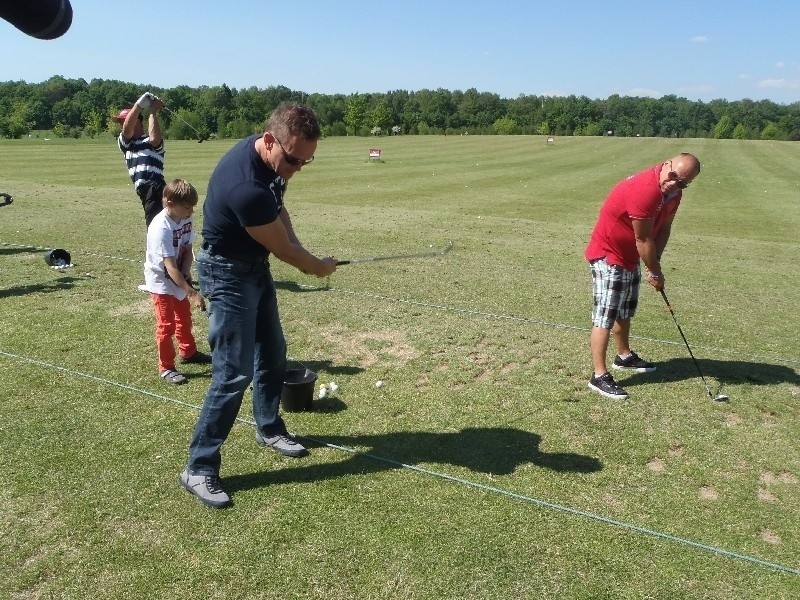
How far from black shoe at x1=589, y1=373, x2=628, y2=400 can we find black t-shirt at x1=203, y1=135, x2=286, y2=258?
342 cm

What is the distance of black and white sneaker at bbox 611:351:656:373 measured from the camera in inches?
250

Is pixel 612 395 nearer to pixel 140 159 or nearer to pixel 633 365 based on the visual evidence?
pixel 633 365

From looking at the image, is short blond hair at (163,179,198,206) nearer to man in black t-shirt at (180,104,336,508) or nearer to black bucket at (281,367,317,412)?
man in black t-shirt at (180,104,336,508)

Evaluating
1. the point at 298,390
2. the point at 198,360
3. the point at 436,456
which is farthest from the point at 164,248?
the point at 436,456

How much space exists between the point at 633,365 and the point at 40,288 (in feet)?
25.1

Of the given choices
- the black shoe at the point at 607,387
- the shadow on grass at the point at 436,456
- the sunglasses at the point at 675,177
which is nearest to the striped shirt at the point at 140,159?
the shadow on grass at the point at 436,456

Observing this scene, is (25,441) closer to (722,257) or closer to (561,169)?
(722,257)

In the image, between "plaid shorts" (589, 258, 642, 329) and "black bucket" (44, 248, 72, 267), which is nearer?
"plaid shorts" (589, 258, 642, 329)

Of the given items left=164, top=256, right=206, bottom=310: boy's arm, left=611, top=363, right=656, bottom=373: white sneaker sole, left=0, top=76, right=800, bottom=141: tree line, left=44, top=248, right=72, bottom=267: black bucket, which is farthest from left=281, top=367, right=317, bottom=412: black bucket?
left=0, top=76, right=800, bottom=141: tree line

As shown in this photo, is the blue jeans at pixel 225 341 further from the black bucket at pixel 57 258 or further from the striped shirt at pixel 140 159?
the black bucket at pixel 57 258

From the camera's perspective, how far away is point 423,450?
4.70 metres

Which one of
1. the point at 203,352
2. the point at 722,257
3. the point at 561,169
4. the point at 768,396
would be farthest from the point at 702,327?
the point at 561,169

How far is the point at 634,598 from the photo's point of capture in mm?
3309

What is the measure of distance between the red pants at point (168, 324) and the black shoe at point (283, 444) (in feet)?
5.17
